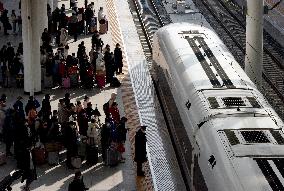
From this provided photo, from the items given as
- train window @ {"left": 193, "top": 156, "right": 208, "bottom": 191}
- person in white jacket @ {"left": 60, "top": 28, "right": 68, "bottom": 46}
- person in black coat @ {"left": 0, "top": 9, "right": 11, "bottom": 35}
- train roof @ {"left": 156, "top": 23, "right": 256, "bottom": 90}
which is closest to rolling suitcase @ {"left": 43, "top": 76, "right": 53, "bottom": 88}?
person in white jacket @ {"left": 60, "top": 28, "right": 68, "bottom": 46}

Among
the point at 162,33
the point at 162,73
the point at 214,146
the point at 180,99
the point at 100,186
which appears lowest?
the point at 214,146

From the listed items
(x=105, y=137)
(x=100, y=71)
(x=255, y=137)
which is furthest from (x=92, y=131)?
(x=100, y=71)

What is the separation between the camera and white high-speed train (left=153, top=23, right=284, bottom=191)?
42.4 ft

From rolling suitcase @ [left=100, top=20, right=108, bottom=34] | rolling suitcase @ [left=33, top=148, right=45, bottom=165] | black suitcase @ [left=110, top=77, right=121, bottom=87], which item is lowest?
rolling suitcase @ [left=33, top=148, right=45, bottom=165]

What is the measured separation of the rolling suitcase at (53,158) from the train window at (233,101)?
5066 millimetres

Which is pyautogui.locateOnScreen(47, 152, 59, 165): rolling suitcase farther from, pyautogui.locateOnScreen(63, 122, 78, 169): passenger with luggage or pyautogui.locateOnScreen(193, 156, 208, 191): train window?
pyautogui.locateOnScreen(193, 156, 208, 191): train window

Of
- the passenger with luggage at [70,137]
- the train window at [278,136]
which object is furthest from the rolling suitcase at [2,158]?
the train window at [278,136]

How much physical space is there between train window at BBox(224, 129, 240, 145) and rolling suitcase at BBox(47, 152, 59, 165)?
5.50 meters

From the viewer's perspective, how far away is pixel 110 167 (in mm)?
18031

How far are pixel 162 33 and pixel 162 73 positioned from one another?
147 centimetres

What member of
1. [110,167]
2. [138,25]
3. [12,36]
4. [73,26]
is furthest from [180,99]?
[138,25]

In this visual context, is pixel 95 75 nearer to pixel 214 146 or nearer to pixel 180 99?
pixel 180 99

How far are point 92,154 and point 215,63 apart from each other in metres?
4.48

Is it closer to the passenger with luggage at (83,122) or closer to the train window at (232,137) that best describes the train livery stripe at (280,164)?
the train window at (232,137)
